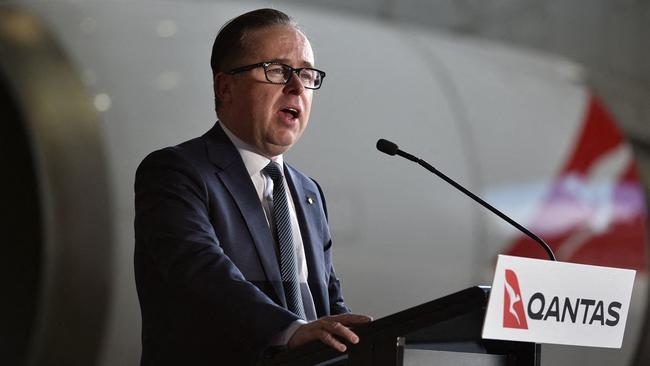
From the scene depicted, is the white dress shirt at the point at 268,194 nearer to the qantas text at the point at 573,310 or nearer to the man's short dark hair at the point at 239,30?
the man's short dark hair at the point at 239,30

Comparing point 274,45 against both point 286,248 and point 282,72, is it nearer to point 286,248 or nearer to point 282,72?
point 282,72

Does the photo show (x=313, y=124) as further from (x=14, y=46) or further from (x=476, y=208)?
(x=14, y=46)

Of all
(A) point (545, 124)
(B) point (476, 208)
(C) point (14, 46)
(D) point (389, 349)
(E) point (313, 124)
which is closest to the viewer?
(D) point (389, 349)

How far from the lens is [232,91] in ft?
4.53

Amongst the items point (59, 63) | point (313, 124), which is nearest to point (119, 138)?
point (59, 63)

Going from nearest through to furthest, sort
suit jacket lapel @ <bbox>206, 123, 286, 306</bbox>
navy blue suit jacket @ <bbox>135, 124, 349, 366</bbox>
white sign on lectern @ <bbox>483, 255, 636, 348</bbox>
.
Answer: white sign on lectern @ <bbox>483, 255, 636, 348</bbox>
navy blue suit jacket @ <bbox>135, 124, 349, 366</bbox>
suit jacket lapel @ <bbox>206, 123, 286, 306</bbox>

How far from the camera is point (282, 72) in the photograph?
1.35m

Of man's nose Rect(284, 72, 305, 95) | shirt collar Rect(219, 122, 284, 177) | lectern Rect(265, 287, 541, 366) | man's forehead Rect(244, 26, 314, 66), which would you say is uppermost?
man's forehead Rect(244, 26, 314, 66)

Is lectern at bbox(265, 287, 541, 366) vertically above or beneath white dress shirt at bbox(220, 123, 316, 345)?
beneath

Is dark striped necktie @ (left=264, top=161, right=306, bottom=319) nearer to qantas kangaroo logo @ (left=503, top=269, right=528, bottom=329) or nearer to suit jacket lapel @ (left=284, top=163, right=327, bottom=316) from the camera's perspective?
suit jacket lapel @ (left=284, top=163, right=327, bottom=316)

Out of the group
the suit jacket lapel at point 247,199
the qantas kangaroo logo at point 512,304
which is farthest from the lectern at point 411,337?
the suit jacket lapel at point 247,199

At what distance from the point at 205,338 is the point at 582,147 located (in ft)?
8.16

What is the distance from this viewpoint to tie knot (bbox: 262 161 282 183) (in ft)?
4.59

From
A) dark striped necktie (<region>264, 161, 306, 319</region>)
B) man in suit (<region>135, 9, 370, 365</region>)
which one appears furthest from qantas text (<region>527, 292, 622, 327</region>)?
dark striped necktie (<region>264, 161, 306, 319</region>)
